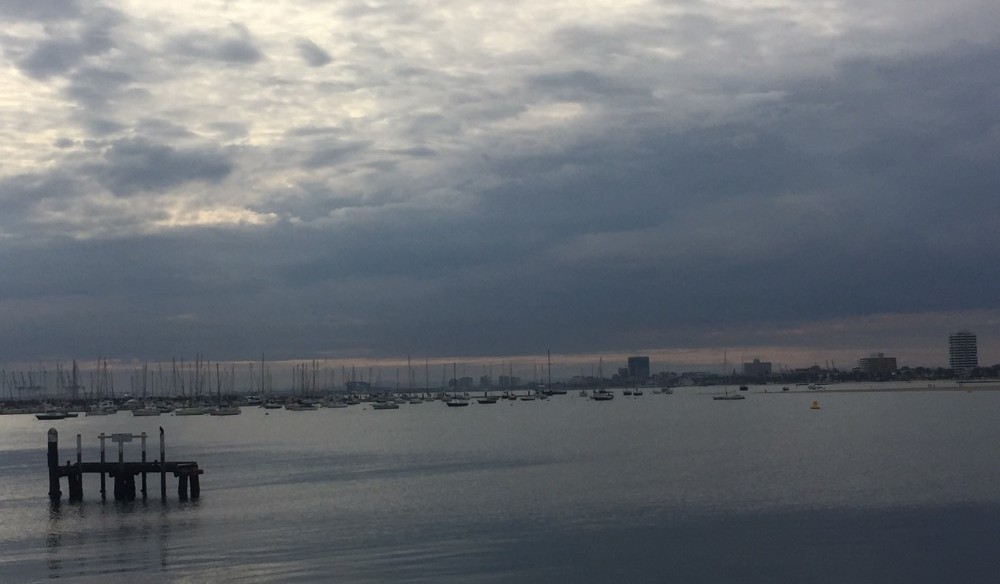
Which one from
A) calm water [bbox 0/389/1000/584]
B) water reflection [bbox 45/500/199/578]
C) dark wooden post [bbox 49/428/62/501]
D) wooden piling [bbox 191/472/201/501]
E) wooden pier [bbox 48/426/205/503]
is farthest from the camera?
wooden piling [bbox 191/472/201/501]

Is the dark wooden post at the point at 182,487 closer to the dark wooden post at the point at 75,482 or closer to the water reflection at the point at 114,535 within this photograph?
the water reflection at the point at 114,535

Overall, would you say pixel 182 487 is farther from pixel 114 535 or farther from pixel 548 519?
pixel 548 519

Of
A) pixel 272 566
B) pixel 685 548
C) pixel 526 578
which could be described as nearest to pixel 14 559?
pixel 272 566

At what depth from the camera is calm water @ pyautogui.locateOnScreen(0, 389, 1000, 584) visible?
33250mm

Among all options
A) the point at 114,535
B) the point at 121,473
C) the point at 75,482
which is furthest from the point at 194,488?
the point at 114,535

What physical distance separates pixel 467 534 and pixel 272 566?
871cm

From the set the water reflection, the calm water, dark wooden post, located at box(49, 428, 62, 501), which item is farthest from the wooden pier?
the calm water

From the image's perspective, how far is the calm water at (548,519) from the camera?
33.2 meters

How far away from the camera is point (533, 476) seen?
63375 mm

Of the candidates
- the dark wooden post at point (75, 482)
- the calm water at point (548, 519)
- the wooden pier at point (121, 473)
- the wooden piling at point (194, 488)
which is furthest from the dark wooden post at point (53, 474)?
the wooden piling at point (194, 488)

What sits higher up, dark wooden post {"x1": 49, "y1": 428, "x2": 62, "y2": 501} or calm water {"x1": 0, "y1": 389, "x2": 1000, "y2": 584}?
dark wooden post {"x1": 49, "y1": 428, "x2": 62, "y2": 501}

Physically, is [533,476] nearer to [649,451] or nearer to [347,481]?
[347,481]

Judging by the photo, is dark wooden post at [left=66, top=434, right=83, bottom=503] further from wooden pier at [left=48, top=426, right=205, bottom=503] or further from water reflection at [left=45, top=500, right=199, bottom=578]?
water reflection at [left=45, top=500, right=199, bottom=578]

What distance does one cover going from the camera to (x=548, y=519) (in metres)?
43.8
